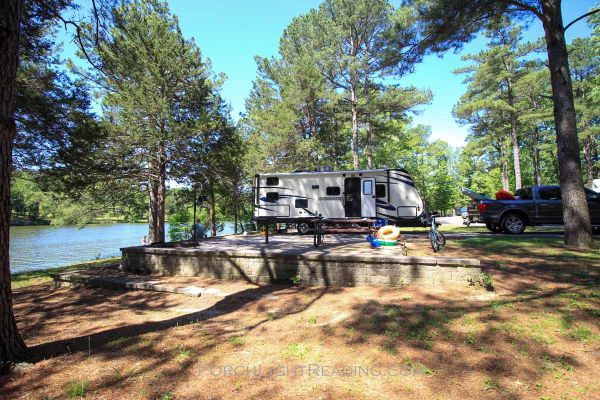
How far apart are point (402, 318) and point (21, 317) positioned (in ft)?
22.5

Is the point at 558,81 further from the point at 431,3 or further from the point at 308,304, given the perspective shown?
the point at 308,304

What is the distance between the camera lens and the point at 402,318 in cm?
448

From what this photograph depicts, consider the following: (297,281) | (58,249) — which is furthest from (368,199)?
(58,249)

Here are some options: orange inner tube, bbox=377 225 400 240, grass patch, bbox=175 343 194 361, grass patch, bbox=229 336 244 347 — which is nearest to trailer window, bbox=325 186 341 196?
orange inner tube, bbox=377 225 400 240

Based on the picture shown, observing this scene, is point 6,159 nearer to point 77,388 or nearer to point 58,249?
point 77,388

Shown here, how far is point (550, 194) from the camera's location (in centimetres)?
1066

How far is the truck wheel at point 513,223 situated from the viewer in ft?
35.8

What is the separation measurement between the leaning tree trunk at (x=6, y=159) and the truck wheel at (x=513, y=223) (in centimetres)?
1305

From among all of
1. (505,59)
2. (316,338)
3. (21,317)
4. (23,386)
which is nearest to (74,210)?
(21,317)

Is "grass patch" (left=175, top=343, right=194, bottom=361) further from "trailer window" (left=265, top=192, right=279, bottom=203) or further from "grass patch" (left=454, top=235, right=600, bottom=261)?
"trailer window" (left=265, top=192, right=279, bottom=203)

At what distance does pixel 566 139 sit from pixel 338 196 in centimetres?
722

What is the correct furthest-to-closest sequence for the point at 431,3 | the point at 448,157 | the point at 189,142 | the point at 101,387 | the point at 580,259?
the point at 448,157
the point at 189,142
the point at 431,3
the point at 580,259
the point at 101,387

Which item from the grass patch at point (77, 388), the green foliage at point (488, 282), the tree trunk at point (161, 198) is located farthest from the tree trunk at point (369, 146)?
the grass patch at point (77, 388)

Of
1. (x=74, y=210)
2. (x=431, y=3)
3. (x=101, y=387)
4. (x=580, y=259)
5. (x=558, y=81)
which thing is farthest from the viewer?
(x=74, y=210)
